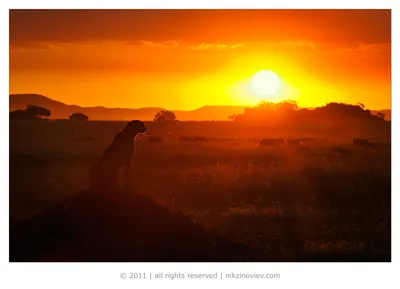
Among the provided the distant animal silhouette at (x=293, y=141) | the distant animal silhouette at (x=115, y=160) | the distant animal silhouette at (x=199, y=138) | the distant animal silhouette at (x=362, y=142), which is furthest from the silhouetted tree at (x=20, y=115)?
the distant animal silhouette at (x=362, y=142)

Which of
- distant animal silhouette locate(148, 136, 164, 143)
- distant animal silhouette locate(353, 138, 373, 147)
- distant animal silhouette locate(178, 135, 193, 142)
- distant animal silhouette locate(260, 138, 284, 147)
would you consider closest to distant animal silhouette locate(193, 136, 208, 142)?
distant animal silhouette locate(178, 135, 193, 142)

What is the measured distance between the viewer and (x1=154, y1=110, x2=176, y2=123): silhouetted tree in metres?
11.8

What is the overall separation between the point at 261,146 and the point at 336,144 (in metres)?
1.93

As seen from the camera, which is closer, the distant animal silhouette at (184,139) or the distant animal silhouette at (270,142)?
the distant animal silhouette at (270,142)

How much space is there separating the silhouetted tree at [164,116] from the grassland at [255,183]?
20 centimetres

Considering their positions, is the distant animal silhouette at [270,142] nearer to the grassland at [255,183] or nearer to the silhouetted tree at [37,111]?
the grassland at [255,183]

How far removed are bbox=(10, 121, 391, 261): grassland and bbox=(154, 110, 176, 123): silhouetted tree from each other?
0.20 m

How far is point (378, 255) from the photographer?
9.18 metres

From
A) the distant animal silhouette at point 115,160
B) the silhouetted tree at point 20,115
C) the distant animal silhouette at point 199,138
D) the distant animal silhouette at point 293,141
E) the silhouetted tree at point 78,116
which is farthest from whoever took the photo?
the distant animal silhouette at point 199,138

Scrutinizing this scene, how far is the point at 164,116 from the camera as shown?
1227 centimetres

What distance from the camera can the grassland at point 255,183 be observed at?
941 cm

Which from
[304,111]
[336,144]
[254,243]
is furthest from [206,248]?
[336,144]

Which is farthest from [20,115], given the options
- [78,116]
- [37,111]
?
[78,116]
